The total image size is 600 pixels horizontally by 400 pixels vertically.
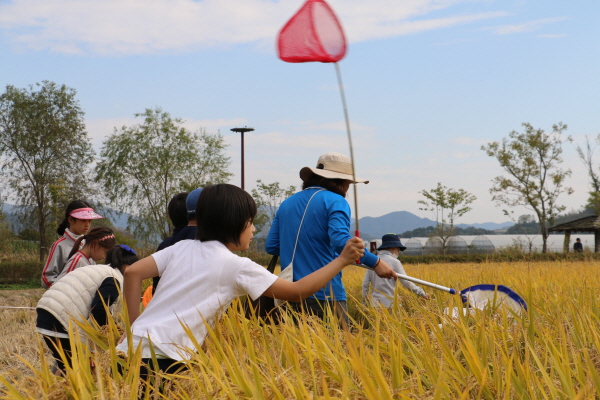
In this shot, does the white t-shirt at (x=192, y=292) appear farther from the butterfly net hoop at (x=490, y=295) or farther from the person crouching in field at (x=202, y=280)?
the butterfly net hoop at (x=490, y=295)

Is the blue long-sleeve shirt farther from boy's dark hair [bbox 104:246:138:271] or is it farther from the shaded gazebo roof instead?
the shaded gazebo roof

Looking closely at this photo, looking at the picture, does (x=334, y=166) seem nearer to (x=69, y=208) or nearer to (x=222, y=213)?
(x=222, y=213)

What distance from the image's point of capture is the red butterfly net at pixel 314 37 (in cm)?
249

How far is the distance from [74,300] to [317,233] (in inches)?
58.4

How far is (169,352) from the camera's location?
7.21 feet

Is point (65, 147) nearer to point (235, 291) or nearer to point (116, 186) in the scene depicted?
point (116, 186)

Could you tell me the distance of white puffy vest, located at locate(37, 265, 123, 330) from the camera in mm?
3260

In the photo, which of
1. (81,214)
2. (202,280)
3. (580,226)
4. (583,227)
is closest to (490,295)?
(202,280)

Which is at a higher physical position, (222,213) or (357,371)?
(222,213)

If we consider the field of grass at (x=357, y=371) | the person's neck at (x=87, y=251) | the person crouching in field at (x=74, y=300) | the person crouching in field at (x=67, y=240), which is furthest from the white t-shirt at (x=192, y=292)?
the person crouching in field at (x=67, y=240)

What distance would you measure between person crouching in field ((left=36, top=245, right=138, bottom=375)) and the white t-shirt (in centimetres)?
108

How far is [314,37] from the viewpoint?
2.48 meters

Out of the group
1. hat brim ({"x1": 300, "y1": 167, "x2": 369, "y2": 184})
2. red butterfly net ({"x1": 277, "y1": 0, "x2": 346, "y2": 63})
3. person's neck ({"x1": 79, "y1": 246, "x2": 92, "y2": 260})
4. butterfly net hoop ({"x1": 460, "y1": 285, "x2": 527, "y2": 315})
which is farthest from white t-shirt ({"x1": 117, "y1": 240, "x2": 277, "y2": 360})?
person's neck ({"x1": 79, "y1": 246, "x2": 92, "y2": 260})

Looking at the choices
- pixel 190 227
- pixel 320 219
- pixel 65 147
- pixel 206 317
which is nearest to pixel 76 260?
pixel 190 227
